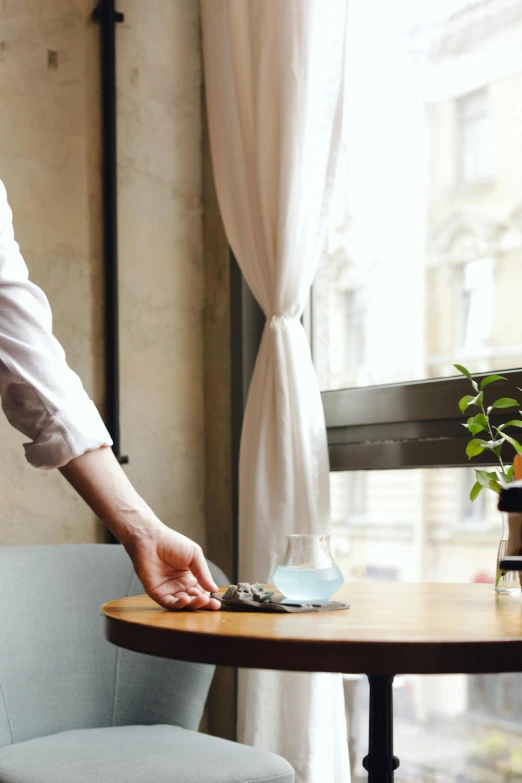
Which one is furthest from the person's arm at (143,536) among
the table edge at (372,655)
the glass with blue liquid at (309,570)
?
the table edge at (372,655)

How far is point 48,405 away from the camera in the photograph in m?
1.19

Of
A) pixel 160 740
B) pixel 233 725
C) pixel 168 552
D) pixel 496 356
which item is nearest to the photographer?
pixel 168 552

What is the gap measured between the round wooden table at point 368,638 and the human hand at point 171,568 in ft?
0.10

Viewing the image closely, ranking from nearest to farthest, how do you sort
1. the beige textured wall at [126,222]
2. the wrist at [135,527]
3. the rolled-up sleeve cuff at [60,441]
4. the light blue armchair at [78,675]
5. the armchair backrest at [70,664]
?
the rolled-up sleeve cuff at [60,441], the wrist at [135,527], the light blue armchair at [78,675], the armchair backrest at [70,664], the beige textured wall at [126,222]

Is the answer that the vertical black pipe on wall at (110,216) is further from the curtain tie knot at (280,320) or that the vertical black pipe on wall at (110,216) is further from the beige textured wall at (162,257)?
the curtain tie knot at (280,320)

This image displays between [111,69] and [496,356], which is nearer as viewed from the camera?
[496,356]

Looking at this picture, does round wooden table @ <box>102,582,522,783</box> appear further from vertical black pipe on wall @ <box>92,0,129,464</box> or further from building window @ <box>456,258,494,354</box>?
vertical black pipe on wall @ <box>92,0,129,464</box>

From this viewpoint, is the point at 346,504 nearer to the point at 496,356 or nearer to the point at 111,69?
the point at 496,356

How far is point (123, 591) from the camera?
2188mm

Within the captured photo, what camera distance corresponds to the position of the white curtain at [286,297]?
2174 mm

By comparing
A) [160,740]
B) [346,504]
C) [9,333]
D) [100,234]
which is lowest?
[160,740]

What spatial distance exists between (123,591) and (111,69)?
4.79 feet

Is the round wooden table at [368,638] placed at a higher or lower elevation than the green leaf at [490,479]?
lower

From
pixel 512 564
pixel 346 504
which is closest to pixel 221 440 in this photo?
pixel 346 504
